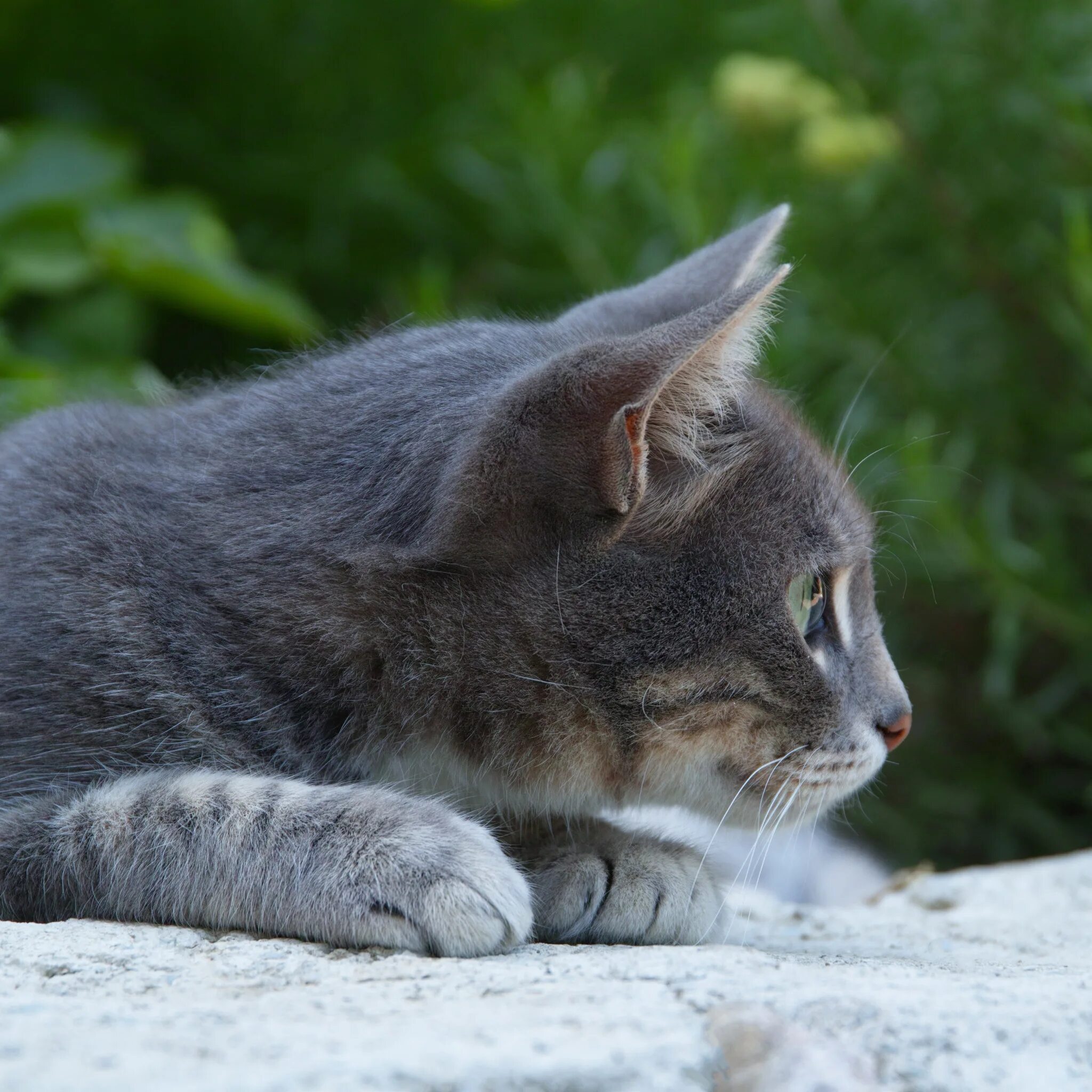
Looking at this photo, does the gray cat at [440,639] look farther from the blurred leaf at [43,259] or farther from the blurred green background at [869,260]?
the blurred leaf at [43,259]

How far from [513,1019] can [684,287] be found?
1.22 meters

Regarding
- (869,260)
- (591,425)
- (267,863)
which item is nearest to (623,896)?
(267,863)

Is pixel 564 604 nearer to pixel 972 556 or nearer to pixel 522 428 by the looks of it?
pixel 522 428

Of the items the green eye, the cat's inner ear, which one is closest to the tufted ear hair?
the cat's inner ear

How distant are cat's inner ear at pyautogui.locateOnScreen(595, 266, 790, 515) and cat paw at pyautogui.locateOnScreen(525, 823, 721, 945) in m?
0.44

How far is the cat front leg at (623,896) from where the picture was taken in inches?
64.2

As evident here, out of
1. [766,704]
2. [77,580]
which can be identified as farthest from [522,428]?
[77,580]

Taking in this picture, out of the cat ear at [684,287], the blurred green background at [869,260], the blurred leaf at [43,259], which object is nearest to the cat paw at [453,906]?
the cat ear at [684,287]

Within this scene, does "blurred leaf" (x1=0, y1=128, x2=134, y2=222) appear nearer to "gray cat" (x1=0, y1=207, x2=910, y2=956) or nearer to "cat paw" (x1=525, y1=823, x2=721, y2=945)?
"gray cat" (x1=0, y1=207, x2=910, y2=956)

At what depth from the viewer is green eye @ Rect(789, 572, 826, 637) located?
1.76 m

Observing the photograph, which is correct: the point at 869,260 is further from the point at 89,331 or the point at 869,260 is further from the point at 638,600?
the point at 638,600

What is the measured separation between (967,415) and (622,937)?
7.03 ft

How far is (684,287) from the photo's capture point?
2.04 meters

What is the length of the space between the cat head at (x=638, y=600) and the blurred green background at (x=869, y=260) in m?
1.19
